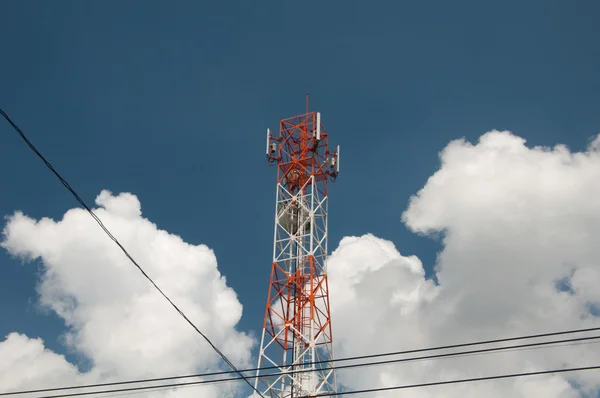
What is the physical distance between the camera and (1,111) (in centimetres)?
1636

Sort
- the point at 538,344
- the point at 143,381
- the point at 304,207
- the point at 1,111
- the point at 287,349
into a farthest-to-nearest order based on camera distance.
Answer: the point at 304,207 → the point at 287,349 → the point at 143,381 → the point at 538,344 → the point at 1,111

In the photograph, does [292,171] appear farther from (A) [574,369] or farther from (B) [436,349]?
(A) [574,369]

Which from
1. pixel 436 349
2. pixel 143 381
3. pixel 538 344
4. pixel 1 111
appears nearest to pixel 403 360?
pixel 436 349

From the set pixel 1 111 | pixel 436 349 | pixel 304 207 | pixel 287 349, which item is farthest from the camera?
pixel 304 207

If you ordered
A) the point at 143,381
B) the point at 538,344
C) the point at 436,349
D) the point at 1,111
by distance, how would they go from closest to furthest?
1. the point at 1,111
2. the point at 538,344
3. the point at 436,349
4. the point at 143,381

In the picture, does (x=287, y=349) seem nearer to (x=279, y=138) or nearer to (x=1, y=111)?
(x=279, y=138)

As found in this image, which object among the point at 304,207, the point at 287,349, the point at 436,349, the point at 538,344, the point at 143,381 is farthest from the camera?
the point at 304,207

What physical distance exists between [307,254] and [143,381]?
20119 millimetres

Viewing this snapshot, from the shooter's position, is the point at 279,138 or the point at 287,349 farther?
the point at 279,138

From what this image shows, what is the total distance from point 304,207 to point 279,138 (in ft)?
19.6

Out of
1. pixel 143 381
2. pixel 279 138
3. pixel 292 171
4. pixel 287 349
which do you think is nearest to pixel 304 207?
pixel 292 171

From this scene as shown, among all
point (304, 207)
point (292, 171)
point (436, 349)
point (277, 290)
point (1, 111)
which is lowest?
point (436, 349)

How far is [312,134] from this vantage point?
4353cm

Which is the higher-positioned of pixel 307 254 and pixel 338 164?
pixel 338 164
